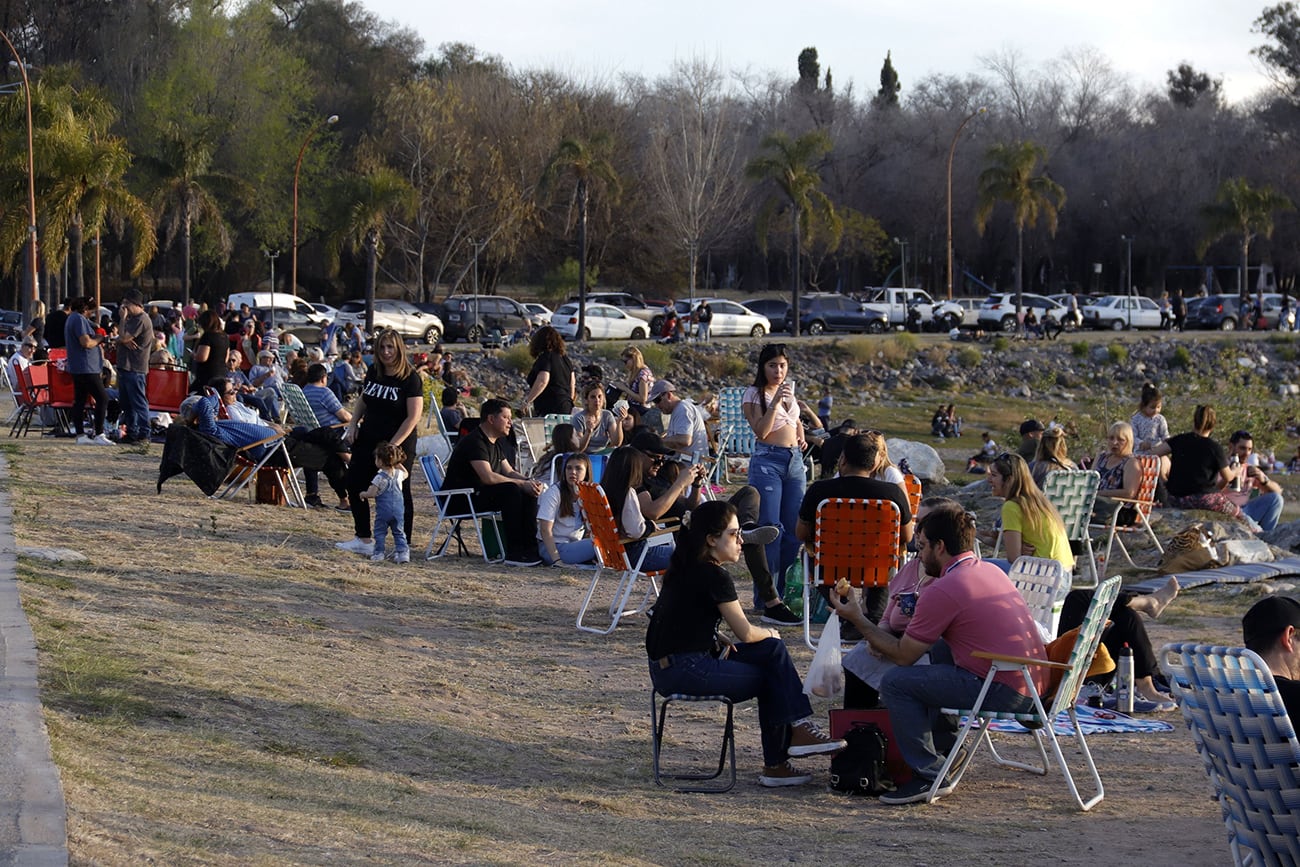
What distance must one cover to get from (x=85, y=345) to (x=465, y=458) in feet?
18.1

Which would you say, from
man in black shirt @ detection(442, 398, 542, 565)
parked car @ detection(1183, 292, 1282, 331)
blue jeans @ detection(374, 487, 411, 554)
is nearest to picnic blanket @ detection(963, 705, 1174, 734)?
man in black shirt @ detection(442, 398, 542, 565)

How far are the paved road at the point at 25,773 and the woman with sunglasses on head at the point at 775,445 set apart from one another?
13.9ft

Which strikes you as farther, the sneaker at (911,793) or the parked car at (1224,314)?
the parked car at (1224,314)

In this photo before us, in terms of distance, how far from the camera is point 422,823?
4766 mm

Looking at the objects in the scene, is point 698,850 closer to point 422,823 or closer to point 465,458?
point 422,823

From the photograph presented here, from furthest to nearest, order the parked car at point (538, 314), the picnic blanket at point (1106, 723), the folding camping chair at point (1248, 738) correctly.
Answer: the parked car at point (538, 314) < the picnic blanket at point (1106, 723) < the folding camping chair at point (1248, 738)

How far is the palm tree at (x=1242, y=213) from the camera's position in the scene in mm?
54625

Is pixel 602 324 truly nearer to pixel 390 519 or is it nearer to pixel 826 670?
pixel 390 519

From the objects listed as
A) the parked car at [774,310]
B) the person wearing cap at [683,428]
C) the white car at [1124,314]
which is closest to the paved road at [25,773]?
the person wearing cap at [683,428]

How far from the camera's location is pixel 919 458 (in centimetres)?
1875

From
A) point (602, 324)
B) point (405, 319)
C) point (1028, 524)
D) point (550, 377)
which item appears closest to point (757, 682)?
point (1028, 524)

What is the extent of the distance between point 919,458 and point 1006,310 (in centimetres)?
3165

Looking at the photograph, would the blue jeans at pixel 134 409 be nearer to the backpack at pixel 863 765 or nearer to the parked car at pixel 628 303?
the backpack at pixel 863 765

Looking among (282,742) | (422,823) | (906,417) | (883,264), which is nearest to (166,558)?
(282,742)
